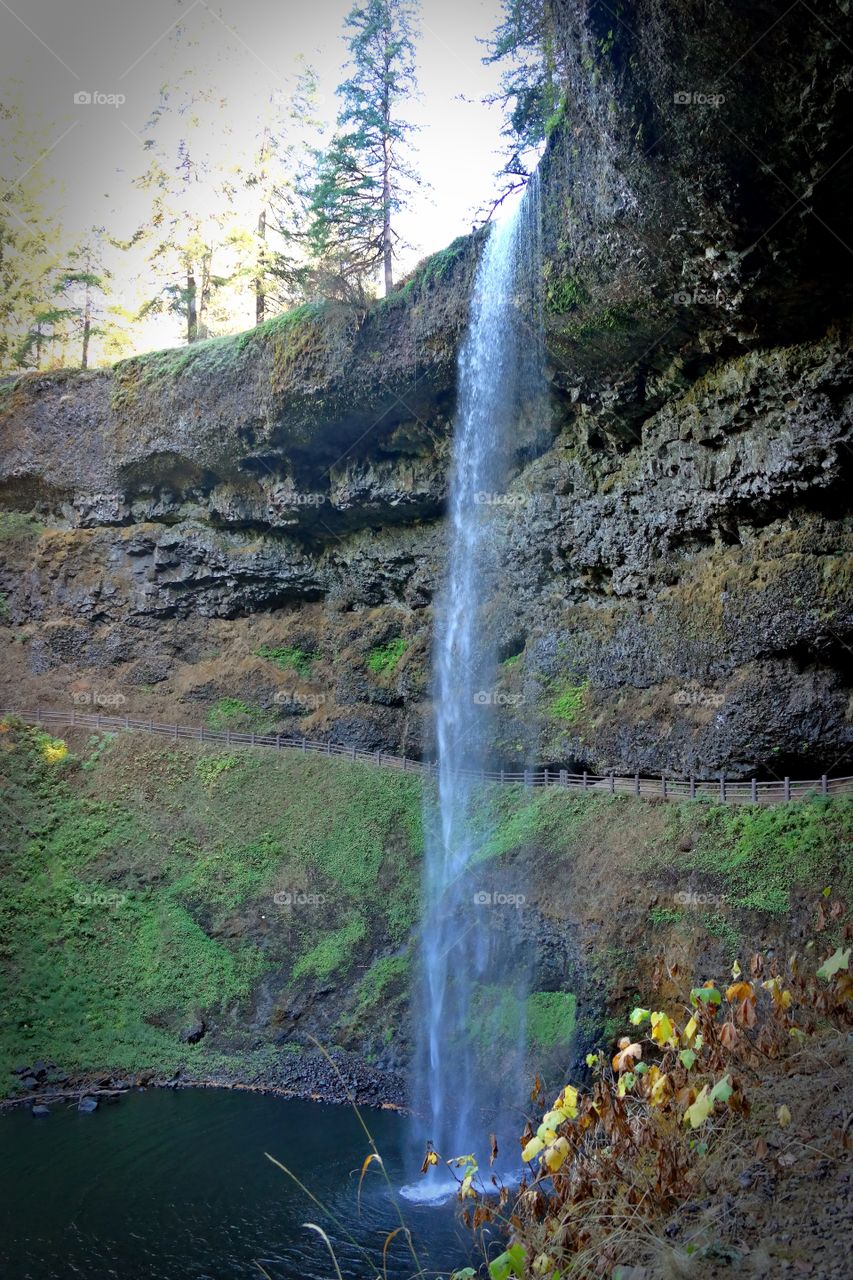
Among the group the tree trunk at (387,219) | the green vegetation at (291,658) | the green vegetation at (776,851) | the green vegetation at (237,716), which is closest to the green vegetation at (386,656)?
the green vegetation at (291,658)

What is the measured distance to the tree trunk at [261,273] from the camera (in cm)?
3250

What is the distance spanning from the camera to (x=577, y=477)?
75.6 feet

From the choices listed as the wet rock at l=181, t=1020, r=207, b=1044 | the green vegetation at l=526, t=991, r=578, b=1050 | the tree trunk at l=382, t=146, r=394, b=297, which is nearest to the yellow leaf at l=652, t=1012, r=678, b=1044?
the green vegetation at l=526, t=991, r=578, b=1050

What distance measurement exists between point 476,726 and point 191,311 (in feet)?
66.1

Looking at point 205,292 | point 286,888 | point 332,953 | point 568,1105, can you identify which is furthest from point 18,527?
point 568,1105

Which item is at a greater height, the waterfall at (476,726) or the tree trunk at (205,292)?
the tree trunk at (205,292)

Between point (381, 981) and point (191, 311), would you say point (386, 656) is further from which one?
point (191, 311)

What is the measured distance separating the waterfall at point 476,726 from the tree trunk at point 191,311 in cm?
1439

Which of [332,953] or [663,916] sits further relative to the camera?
[332,953]

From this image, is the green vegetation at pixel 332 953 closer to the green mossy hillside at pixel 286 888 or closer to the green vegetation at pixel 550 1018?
the green mossy hillside at pixel 286 888

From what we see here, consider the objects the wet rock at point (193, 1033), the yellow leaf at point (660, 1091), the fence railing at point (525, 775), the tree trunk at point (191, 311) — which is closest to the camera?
the yellow leaf at point (660, 1091)

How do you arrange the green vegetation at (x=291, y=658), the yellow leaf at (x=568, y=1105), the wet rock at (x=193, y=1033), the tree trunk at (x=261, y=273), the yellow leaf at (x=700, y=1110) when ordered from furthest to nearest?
the tree trunk at (x=261, y=273), the green vegetation at (x=291, y=658), the wet rock at (x=193, y=1033), the yellow leaf at (x=568, y=1105), the yellow leaf at (x=700, y=1110)

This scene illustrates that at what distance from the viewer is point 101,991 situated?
20.9 m

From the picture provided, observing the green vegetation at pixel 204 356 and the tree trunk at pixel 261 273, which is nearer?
the green vegetation at pixel 204 356
